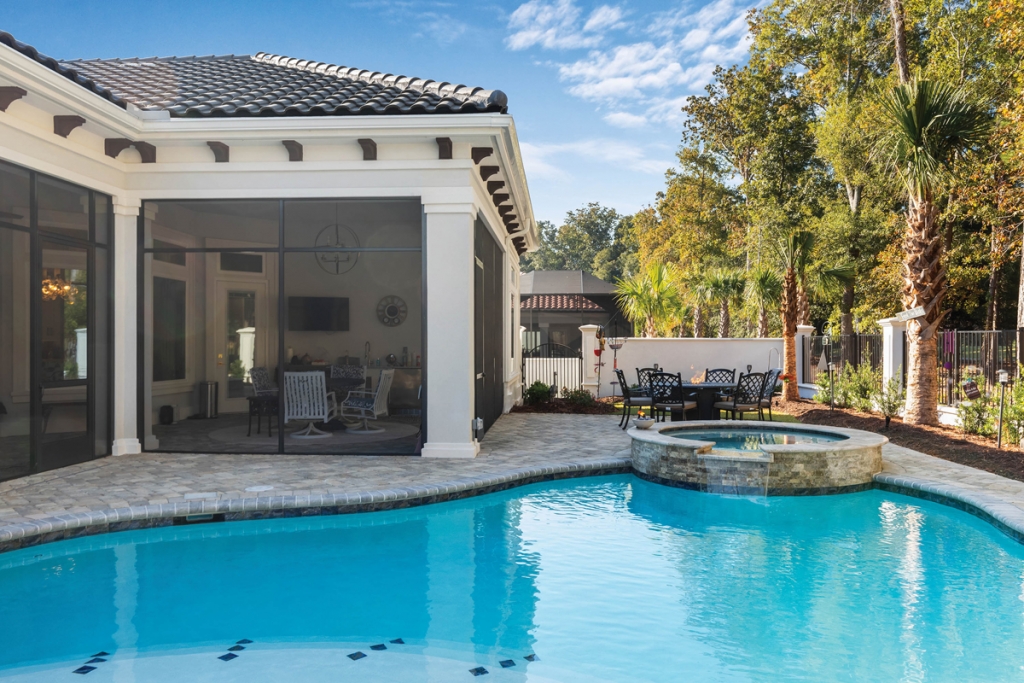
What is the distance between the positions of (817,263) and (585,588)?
17.0 metres

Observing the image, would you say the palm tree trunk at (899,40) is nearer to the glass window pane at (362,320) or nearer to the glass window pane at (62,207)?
the glass window pane at (362,320)

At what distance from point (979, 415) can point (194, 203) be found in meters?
10.4

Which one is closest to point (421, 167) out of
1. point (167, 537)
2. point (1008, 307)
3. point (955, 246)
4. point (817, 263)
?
point (167, 537)

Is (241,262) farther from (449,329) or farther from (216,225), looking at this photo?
(449,329)

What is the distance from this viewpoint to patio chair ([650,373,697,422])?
10594 millimetres

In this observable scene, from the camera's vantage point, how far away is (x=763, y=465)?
700 cm

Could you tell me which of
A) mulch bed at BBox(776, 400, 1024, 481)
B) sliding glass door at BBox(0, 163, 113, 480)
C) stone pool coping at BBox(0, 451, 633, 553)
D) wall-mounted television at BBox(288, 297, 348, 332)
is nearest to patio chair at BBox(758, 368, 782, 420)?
mulch bed at BBox(776, 400, 1024, 481)

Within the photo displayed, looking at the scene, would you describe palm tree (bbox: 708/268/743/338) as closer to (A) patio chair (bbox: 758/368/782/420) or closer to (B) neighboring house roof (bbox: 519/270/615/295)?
(B) neighboring house roof (bbox: 519/270/615/295)

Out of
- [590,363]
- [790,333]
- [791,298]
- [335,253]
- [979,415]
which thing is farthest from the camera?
[590,363]

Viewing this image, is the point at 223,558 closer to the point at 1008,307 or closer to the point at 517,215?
the point at 517,215

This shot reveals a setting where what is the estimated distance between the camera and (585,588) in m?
4.52

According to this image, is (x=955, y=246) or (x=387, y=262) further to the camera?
(x=955, y=246)

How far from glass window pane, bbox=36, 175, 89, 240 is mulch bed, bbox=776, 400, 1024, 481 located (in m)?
9.78

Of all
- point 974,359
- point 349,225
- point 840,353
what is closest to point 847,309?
point 840,353
